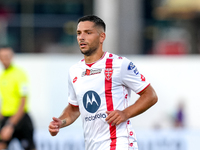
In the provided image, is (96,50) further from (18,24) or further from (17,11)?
(17,11)

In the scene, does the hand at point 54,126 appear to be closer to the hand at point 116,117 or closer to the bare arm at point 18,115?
the hand at point 116,117

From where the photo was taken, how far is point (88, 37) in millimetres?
4148

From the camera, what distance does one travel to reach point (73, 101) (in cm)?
449

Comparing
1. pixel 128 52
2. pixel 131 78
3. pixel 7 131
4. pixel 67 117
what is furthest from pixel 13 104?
pixel 128 52

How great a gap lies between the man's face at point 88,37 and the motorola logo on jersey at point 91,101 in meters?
0.37

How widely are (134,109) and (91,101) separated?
397 millimetres

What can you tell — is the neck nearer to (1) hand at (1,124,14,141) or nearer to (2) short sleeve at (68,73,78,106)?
(2) short sleeve at (68,73,78,106)

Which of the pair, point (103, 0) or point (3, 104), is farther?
point (103, 0)

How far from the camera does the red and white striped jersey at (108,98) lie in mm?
4090

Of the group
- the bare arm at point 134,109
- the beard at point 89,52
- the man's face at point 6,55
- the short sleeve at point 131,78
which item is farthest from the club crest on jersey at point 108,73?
the man's face at point 6,55

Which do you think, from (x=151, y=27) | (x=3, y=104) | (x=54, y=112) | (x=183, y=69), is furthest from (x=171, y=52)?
(x=3, y=104)

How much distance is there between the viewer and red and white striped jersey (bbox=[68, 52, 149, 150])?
161 inches

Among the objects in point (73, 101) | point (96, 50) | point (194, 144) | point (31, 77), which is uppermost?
point (96, 50)

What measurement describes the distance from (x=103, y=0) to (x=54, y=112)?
5383mm
